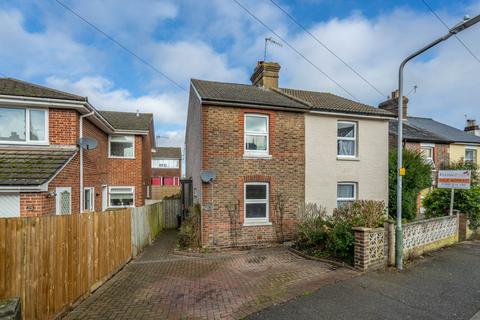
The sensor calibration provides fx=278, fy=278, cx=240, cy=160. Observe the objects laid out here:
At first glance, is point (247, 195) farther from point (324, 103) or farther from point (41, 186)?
point (41, 186)

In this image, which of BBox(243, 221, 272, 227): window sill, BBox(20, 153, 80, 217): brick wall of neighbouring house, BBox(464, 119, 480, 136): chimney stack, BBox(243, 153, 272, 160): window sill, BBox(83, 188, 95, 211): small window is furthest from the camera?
BBox(464, 119, 480, 136): chimney stack

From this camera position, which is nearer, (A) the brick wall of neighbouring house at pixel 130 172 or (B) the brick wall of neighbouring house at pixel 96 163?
(B) the brick wall of neighbouring house at pixel 96 163

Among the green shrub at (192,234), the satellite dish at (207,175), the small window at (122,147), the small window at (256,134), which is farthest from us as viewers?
the small window at (122,147)

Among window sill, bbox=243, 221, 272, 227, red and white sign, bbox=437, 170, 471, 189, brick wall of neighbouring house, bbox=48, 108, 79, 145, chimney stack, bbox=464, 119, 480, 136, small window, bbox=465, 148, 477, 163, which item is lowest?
window sill, bbox=243, 221, 272, 227

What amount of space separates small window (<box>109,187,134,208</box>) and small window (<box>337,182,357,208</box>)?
11.0 metres

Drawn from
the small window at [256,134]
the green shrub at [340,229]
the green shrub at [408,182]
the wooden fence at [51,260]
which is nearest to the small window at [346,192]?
the green shrub at [408,182]

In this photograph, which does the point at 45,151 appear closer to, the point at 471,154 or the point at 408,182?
the point at 408,182

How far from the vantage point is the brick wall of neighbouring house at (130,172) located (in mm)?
15383

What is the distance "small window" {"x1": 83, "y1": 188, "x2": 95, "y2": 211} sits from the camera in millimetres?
11430

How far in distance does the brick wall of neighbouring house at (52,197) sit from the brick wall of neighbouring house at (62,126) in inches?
28.9

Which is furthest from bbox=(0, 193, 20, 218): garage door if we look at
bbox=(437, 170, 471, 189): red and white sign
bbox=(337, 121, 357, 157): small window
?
bbox=(437, 170, 471, 189): red and white sign

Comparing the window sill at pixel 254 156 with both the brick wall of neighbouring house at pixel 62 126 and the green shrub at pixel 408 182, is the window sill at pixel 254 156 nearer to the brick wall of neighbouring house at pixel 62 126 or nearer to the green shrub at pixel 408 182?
the brick wall of neighbouring house at pixel 62 126

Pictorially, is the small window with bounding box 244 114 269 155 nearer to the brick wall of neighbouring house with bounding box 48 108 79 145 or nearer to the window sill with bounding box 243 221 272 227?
the window sill with bounding box 243 221 272 227

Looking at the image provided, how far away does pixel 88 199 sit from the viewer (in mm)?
11992
